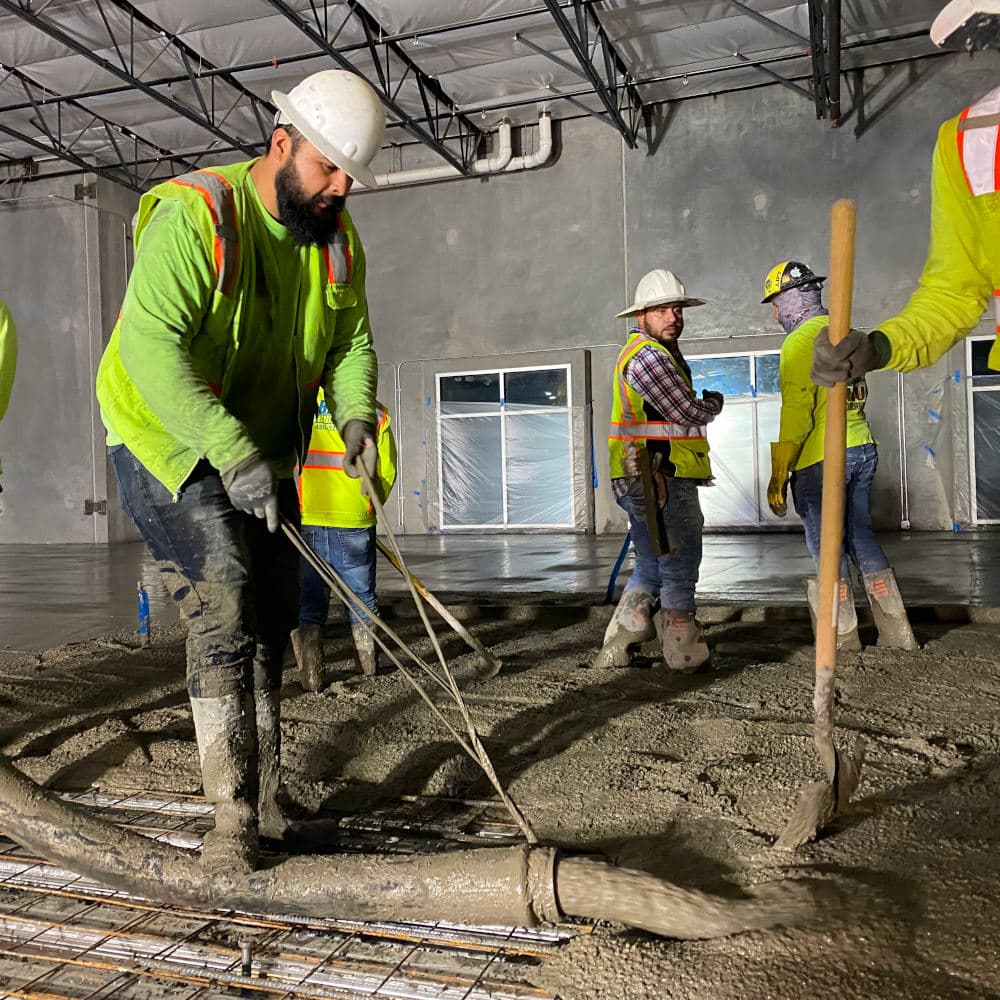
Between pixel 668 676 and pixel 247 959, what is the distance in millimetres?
2797

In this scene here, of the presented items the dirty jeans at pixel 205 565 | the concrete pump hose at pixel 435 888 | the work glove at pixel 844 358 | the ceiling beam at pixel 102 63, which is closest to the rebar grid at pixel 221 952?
the concrete pump hose at pixel 435 888

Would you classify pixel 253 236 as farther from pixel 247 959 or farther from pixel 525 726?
pixel 525 726

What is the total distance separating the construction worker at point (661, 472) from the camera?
4430 mm

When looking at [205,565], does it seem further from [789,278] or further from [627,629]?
[789,278]

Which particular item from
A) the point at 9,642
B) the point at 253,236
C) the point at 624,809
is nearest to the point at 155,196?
the point at 253,236

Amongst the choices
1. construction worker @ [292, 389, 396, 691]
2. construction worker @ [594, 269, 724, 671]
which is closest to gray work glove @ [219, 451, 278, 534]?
construction worker @ [292, 389, 396, 691]

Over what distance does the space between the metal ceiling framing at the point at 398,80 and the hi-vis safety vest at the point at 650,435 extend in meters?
8.74

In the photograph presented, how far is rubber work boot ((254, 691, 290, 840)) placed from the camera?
268 cm

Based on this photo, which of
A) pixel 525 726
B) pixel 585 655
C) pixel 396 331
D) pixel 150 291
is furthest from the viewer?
pixel 396 331

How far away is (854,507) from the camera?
4789mm

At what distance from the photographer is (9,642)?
571cm

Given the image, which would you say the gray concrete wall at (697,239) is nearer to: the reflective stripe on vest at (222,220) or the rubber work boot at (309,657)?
the rubber work boot at (309,657)

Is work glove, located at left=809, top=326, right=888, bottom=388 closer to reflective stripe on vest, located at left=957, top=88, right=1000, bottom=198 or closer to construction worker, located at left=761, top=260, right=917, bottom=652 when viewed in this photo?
reflective stripe on vest, located at left=957, top=88, right=1000, bottom=198

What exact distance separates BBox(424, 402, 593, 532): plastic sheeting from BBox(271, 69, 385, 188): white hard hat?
1244 cm
